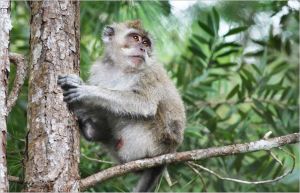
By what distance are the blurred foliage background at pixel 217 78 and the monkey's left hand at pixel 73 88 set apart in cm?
129

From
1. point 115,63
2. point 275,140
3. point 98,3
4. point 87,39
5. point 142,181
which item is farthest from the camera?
point 87,39

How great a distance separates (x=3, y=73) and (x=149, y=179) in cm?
214

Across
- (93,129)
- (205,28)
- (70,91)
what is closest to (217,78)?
(205,28)

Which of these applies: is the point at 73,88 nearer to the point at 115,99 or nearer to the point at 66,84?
the point at 66,84

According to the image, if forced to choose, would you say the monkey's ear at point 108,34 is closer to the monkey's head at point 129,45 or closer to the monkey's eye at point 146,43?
the monkey's head at point 129,45

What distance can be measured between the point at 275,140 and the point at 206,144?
130 inches

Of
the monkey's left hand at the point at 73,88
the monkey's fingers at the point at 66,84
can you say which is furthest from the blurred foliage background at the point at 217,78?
the monkey's fingers at the point at 66,84

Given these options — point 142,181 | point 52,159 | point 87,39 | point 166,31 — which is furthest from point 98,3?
point 52,159

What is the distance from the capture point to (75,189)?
4.04 m

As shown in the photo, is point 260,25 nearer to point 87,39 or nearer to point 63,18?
point 87,39

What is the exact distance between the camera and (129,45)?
598cm

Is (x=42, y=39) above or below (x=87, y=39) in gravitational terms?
below

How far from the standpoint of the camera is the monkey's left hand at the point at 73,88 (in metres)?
4.41

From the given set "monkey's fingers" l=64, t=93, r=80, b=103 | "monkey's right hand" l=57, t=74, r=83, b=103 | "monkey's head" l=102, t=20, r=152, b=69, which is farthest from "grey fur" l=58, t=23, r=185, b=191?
"monkey's right hand" l=57, t=74, r=83, b=103
